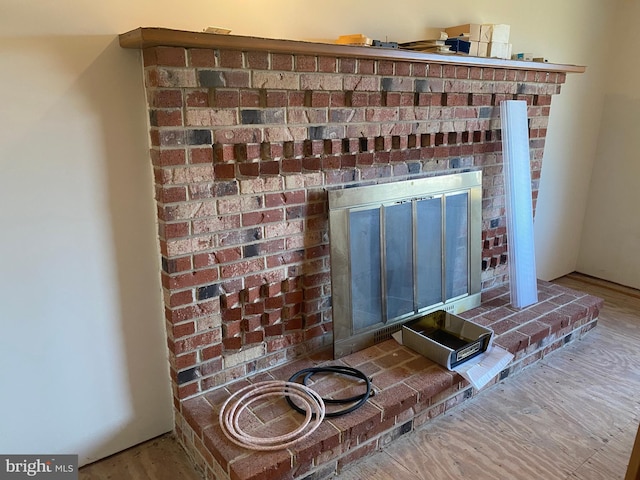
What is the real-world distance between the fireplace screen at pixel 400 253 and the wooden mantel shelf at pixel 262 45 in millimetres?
570

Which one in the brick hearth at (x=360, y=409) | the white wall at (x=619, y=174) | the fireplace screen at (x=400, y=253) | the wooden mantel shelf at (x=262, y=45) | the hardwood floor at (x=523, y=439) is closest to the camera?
the wooden mantel shelf at (x=262, y=45)

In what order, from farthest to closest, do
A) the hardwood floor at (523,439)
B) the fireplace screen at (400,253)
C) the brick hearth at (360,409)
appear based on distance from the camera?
the fireplace screen at (400,253)
the hardwood floor at (523,439)
the brick hearth at (360,409)

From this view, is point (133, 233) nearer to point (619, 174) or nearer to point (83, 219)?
point (83, 219)

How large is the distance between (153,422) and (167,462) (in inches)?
7.1

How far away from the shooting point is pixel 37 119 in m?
1.52

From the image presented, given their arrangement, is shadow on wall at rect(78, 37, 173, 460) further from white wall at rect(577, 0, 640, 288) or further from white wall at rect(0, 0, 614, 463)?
white wall at rect(577, 0, 640, 288)

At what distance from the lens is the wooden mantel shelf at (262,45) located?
148 centimetres

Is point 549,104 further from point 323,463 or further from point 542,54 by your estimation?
point 323,463

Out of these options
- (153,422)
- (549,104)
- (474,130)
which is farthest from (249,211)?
(549,104)

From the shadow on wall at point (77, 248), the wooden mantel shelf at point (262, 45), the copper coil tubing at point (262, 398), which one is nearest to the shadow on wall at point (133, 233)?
the shadow on wall at point (77, 248)

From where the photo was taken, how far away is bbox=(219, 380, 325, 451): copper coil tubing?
1.64m

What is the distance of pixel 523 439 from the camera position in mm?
2014

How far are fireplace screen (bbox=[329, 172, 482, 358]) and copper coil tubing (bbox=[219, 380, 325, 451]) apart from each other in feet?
1.10

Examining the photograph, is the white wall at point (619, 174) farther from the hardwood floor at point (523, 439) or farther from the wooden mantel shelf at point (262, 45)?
the wooden mantel shelf at point (262, 45)
